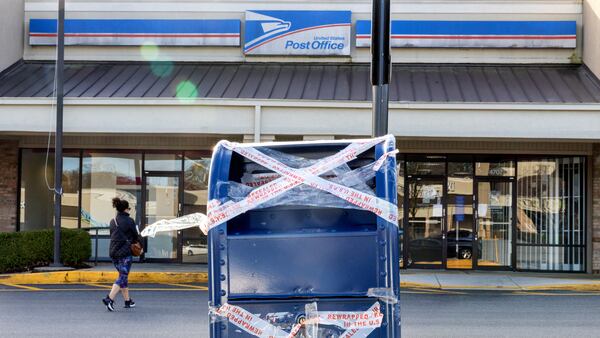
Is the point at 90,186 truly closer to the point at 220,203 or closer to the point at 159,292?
the point at 159,292

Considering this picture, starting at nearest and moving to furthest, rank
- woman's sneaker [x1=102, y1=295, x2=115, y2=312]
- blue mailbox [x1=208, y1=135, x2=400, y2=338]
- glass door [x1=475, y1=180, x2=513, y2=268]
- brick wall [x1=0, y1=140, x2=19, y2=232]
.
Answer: blue mailbox [x1=208, y1=135, x2=400, y2=338] → woman's sneaker [x1=102, y1=295, x2=115, y2=312] → glass door [x1=475, y1=180, x2=513, y2=268] → brick wall [x1=0, y1=140, x2=19, y2=232]

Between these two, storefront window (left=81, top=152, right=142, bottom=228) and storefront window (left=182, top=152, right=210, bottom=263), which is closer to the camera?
storefront window (left=182, top=152, right=210, bottom=263)

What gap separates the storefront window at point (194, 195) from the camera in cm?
1961

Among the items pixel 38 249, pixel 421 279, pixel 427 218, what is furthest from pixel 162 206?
pixel 421 279

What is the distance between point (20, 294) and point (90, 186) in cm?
630

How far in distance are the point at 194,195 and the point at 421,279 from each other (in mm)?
6453

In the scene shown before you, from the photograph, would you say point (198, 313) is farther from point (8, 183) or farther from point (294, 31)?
point (8, 183)

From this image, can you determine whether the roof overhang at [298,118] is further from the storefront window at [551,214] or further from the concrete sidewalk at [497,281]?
the concrete sidewalk at [497,281]

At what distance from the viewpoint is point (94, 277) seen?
16141 mm

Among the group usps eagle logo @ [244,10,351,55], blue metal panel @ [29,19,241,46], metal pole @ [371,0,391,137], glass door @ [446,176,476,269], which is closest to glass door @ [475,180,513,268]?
glass door @ [446,176,476,269]

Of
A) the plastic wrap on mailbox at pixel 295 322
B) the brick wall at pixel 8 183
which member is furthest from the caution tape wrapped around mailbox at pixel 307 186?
the brick wall at pixel 8 183

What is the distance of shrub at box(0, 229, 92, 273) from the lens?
1647cm

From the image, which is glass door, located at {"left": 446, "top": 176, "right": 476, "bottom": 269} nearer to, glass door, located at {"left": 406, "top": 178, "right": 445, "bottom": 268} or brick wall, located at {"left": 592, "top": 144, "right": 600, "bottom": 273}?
glass door, located at {"left": 406, "top": 178, "right": 445, "bottom": 268}

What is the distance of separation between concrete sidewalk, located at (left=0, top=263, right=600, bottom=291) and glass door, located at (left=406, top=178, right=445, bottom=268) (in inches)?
47.8
